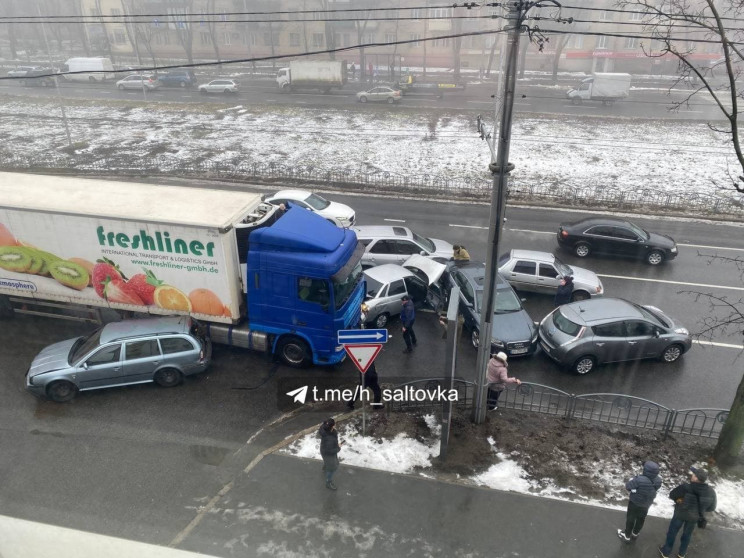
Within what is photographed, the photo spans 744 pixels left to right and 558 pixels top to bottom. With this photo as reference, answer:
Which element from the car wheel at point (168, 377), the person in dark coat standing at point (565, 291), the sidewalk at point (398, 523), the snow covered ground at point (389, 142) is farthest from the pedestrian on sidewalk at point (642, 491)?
the snow covered ground at point (389, 142)

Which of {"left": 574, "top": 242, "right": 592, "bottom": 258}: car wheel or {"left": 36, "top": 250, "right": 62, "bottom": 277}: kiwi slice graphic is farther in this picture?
{"left": 574, "top": 242, "right": 592, "bottom": 258}: car wheel

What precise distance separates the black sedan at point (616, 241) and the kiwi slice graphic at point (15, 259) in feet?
51.1

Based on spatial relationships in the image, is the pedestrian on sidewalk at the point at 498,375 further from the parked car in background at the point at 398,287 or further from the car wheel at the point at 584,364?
the parked car in background at the point at 398,287

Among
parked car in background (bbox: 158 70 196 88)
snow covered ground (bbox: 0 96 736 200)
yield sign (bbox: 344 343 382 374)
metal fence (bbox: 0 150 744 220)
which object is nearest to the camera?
yield sign (bbox: 344 343 382 374)

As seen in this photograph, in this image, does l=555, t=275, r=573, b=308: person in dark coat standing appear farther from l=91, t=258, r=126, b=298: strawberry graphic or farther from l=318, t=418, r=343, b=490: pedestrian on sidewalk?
l=91, t=258, r=126, b=298: strawberry graphic

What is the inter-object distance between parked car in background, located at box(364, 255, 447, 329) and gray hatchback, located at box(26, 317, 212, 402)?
442 cm

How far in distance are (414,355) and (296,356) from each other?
9.38ft

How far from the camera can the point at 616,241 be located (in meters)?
17.6

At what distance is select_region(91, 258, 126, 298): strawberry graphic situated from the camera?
1184cm

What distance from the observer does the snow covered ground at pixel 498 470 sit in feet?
28.7

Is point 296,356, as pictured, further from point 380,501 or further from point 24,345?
point 24,345

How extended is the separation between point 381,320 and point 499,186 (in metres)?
6.27

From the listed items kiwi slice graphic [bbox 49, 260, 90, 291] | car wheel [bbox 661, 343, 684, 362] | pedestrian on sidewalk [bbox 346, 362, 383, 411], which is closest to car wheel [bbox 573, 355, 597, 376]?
car wheel [bbox 661, 343, 684, 362]

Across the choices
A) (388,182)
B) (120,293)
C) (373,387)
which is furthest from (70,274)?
(388,182)
